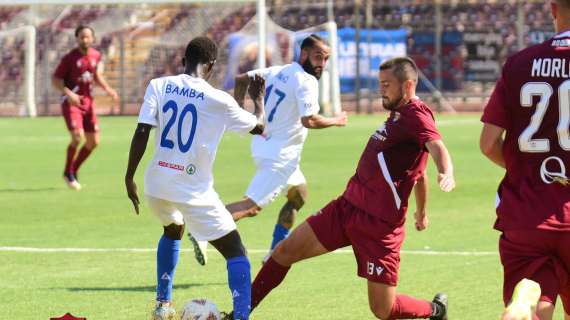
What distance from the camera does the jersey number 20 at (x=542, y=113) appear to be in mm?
6031

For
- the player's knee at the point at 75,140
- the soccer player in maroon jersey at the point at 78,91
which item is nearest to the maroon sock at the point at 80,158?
the soccer player in maroon jersey at the point at 78,91

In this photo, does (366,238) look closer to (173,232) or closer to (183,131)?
(183,131)

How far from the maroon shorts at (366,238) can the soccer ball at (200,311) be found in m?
0.87

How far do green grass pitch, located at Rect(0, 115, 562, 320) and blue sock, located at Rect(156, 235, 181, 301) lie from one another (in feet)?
0.90

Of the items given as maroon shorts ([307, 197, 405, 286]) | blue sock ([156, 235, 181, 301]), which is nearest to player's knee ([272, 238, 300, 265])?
maroon shorts ([307, 197, 405, 286])

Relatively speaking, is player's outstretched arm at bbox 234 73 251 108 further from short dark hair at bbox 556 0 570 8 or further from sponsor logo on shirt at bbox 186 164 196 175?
short dark hair at bbox 556 0 570 8

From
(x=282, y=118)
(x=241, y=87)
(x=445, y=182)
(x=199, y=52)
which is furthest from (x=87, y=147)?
(x=445, y=182)

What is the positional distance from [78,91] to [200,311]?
11946 millimetres

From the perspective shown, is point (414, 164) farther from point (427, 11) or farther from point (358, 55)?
point (427, 11)

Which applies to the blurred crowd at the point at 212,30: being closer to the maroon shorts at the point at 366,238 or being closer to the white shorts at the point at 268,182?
the white shorts at the point at 268,182

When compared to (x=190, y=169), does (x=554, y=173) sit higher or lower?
higher

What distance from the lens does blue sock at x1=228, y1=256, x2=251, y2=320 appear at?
8.33m

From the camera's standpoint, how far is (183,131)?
27.8ft

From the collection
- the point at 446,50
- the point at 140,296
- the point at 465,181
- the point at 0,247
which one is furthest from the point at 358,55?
the point at 140,296
